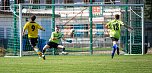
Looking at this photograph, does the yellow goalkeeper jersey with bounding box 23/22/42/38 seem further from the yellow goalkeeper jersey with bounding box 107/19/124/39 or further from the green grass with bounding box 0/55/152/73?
the green grass with bounding box 0/55/152/73

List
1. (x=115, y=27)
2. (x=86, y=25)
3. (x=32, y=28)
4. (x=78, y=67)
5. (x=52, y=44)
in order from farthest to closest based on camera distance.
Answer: (x=86, y=25) → (x=52, y=44) → (x=115, y=27) → (x=32, y=28) → (x=78, y=67)

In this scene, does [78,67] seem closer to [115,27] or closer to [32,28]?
[32,28]

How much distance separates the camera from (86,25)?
2736cm

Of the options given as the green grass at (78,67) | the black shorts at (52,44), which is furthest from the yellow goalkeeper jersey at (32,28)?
the green grass at (78,67)

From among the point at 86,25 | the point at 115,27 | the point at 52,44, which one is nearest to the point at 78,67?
the point at 115,27

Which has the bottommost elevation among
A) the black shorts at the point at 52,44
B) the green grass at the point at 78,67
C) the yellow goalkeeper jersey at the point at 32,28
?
the black shorts at the point at 52,44

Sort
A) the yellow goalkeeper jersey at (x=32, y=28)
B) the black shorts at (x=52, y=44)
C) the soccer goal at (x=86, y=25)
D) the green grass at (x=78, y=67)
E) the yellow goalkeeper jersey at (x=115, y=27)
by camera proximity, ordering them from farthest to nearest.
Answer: the soccer goal at (x=86, y=25), the black shorts at (x=52, y=44), the yellow goalkeeper jersey at (x=115, y=27), the yellow goalkeeper jersey at (x=32, y=28), the green grass at (x=78, y=67)

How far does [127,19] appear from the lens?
25766 millimetres

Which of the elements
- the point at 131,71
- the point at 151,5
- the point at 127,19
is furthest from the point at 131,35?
the point at 131,71

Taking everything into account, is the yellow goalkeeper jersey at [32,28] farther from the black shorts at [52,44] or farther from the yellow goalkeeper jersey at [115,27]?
the black shorts at [52,44]

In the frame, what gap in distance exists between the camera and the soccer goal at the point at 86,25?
24875 millimetres

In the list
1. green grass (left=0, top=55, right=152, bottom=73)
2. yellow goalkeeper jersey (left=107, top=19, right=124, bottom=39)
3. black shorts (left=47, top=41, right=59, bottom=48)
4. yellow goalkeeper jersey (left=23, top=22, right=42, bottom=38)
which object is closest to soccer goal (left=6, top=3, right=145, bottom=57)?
black shorts (left=47, top=41, right=59, bottom=48)

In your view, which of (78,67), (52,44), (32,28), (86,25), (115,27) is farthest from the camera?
(86,25)

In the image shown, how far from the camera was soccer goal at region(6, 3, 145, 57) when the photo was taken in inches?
979
